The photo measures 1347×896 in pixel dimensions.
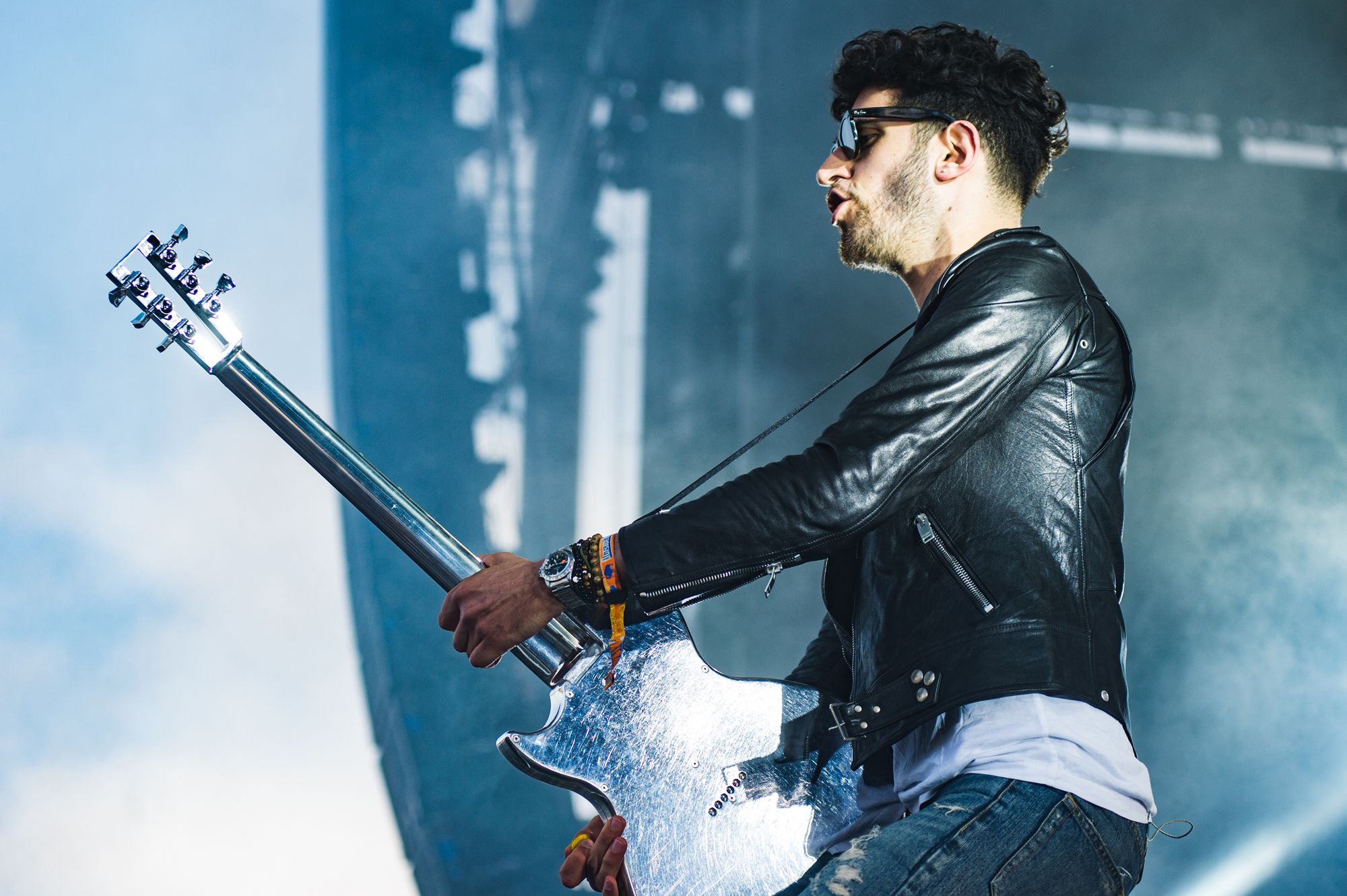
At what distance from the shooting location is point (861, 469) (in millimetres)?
1073

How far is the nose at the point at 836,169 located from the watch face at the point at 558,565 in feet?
2.46

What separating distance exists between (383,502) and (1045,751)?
0.99 meters

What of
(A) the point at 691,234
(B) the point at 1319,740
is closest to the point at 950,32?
(A) the point at 691,234

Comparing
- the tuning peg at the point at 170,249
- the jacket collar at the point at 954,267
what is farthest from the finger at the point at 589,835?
the tuning peg at the point at 170,249

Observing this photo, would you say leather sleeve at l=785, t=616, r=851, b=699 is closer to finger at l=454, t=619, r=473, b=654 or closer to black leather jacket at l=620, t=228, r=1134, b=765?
black leather jacket at l=620, t=228, r=1134, b=765

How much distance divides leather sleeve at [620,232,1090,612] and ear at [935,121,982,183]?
0.35 m

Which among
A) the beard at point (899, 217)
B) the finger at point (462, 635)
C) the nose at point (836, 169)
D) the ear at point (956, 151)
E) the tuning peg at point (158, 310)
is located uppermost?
the tuning peg at point (158, 310)

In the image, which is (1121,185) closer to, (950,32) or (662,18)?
(662,18)

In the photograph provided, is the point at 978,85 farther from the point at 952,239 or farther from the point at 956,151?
the point at 952,239

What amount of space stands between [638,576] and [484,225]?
281 cm

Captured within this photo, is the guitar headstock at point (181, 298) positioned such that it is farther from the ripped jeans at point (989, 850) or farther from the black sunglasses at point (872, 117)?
the ripped jeans at point (989, 850)

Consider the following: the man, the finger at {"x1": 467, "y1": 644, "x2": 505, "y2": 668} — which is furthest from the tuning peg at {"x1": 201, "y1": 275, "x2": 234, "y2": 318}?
the finger at {"x1": 467, "y1": 644, "x2": 505, "y2": 668}

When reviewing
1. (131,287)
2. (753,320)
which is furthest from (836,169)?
(753,320)

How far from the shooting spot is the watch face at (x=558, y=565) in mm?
1113
